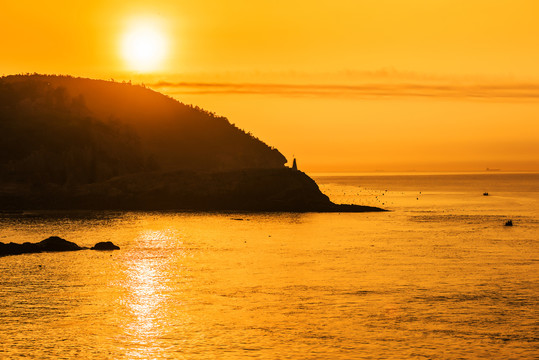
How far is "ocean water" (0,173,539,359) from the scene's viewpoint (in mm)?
38156

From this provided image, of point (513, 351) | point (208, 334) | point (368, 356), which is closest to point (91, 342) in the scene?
point (208, 334)

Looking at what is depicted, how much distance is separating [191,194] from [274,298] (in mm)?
111850

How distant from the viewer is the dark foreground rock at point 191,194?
157 m

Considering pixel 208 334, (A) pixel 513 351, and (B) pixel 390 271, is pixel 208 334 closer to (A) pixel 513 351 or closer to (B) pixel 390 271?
(A) pixel 513 351

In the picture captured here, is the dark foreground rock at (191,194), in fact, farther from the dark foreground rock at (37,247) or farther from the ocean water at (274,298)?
the dark foreground rock at (37,247)

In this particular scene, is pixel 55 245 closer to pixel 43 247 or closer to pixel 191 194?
pixel 43 247

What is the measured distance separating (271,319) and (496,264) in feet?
113

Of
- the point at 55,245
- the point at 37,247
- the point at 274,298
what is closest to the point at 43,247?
the point at 37,247

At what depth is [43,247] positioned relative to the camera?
79.8 m

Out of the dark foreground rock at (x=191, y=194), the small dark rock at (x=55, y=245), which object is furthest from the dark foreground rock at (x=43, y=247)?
the dark foreground rock at (x=191, y=194)

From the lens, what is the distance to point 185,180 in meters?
164

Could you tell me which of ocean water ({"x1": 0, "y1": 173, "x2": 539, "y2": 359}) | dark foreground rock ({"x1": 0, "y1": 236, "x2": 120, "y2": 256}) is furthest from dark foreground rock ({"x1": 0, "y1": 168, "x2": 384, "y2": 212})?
dark foreground rock ({"x1": 0, "y1": 236, "x2": 120, "y2": 256})

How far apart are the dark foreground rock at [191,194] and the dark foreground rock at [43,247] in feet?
245

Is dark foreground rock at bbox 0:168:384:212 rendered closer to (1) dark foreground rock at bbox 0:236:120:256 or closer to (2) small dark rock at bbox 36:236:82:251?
(1) dark foreground rock at bbox 0:236:120:256
